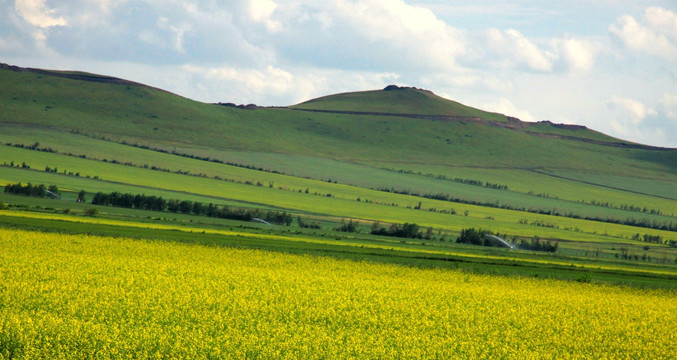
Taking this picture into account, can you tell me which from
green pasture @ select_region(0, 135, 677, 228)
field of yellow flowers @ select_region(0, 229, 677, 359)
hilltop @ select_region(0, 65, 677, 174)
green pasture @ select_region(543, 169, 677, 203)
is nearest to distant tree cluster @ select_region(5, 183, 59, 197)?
green pasture @ select_region(0, 135, 677, 228)

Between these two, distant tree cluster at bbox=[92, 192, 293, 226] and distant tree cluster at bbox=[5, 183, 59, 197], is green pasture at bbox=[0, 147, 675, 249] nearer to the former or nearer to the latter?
distant tree cluster at bbox=[5, 183, 59, 197]

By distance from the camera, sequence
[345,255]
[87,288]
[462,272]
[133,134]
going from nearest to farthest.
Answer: [87,288] < [462,272] < [345,255] < [133,134]

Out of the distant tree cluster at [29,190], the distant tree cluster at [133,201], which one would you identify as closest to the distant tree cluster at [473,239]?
the distant tree cluster at [133,201]

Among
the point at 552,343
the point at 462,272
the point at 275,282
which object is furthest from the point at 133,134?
the point at 552,343

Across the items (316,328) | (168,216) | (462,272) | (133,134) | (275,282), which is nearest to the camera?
(316,328)

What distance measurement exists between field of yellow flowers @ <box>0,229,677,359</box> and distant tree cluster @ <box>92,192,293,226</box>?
3472 centimetres

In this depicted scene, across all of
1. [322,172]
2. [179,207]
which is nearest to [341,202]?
[179,207]

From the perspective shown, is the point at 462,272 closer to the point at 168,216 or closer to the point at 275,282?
the point at 275,282

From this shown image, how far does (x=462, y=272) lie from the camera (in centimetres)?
4184

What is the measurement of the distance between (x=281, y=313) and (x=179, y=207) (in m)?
50.4

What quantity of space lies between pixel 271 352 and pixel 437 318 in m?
8.10

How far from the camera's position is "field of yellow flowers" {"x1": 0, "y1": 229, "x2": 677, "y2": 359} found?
1761 centimetres

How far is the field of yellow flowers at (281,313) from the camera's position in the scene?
57.8 feet

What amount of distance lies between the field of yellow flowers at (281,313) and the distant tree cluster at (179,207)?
1367 inches
